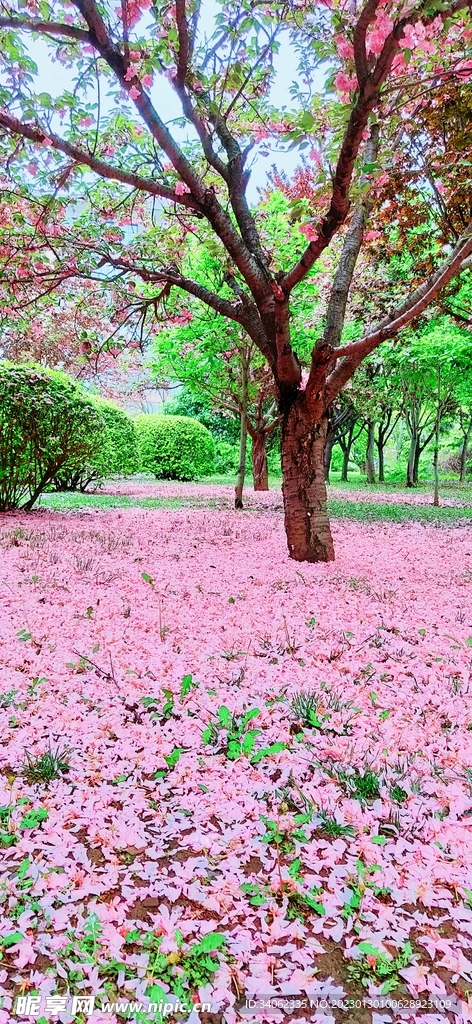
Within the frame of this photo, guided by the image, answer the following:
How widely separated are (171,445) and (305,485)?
1407 centimetres

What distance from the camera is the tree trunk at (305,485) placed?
4.38 meters

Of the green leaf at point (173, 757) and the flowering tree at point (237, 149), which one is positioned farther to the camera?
the flowering tree at point (237, 149)

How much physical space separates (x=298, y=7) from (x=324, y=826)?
544 centimetres

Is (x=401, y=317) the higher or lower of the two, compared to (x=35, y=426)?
higher

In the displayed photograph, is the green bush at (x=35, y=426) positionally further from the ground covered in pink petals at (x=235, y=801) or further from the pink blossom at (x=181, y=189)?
the ground covered in pink petals at (x=235, y=801)

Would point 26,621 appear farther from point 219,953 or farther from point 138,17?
point 138,17

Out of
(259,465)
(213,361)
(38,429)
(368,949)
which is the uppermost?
(213,361)

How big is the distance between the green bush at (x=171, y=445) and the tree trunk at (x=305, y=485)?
45.2 ft

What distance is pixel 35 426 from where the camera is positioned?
674cm

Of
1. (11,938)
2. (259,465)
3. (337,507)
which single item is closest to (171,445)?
(259,465)

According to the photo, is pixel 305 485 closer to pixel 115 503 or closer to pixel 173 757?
pixel 173 757

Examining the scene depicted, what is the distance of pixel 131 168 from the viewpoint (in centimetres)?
489

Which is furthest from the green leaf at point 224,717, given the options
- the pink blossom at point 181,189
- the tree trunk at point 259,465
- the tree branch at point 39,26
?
the tree trunk at point 259,465

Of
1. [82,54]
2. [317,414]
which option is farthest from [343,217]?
[82,54]
